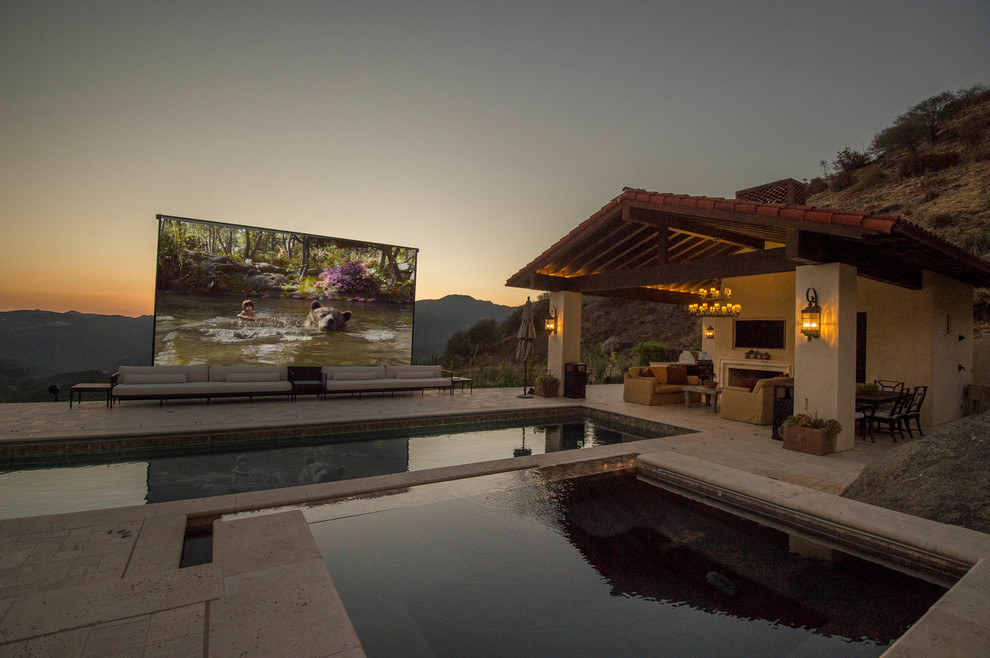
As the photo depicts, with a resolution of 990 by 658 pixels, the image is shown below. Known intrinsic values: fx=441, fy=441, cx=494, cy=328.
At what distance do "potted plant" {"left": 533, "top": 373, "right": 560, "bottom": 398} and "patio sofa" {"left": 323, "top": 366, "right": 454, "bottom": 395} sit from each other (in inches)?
82.6

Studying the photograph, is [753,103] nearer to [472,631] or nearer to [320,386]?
[320,386]

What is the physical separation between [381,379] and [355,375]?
0.59 metres

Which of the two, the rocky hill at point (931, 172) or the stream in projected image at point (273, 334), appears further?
the rocky hill at point (931, 172)

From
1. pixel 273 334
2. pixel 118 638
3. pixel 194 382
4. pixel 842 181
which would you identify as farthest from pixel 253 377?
pixel 842 181

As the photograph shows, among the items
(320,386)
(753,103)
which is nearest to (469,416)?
(320,386)

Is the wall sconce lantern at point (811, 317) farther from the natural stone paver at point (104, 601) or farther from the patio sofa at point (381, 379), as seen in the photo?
the natural stone paver at point (104, 601)

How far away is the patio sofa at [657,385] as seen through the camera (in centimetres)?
981

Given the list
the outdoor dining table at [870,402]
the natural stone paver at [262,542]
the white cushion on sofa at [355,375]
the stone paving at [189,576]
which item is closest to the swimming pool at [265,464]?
the stone paving at [189,576]

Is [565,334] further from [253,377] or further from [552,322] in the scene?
[253,377]

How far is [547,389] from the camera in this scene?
1052cm

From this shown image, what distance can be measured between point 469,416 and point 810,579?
5.75 m

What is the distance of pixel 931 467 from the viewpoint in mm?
3832

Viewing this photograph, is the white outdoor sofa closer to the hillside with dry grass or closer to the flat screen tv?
the hillside with dry grass

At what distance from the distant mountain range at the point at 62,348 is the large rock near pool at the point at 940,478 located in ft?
39.2
